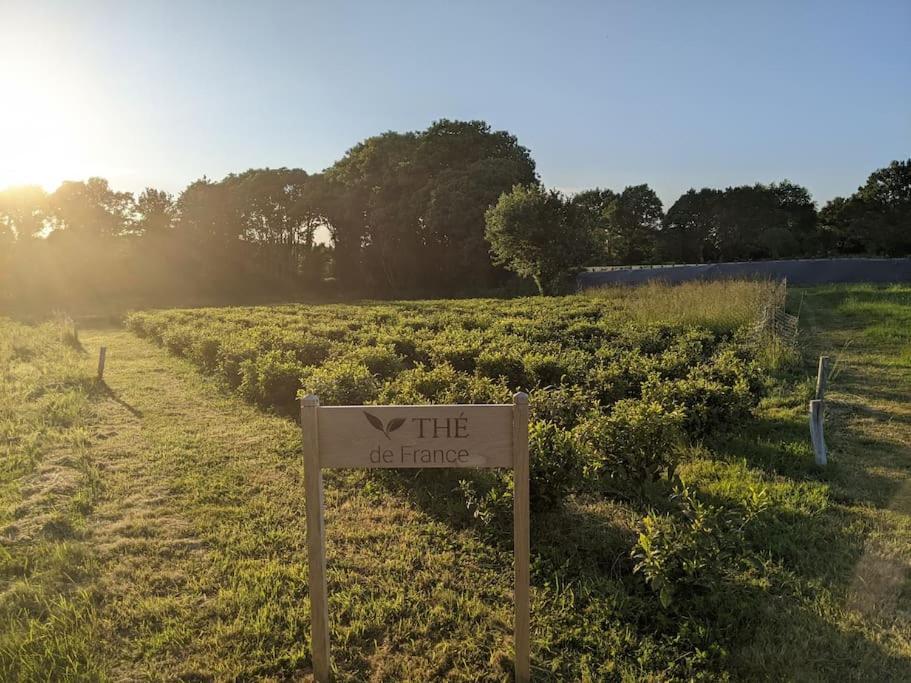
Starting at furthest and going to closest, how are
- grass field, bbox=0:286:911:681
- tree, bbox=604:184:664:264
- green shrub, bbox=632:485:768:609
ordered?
tree, bbox=604:184:664:264 → green shrub, bbox=632:485:768:609 → grass field, bbox=0:286:911:681

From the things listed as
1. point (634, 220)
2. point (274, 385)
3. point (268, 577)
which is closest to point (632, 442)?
point (268, 577)

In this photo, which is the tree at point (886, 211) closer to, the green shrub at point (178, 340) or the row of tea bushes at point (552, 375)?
the row of tea bushes at point (552, 375)

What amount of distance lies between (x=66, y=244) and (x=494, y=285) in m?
31.4

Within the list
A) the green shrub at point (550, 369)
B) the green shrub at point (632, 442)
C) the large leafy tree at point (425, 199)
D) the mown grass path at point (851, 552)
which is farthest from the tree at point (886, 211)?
the green shrub at point (632, 442)

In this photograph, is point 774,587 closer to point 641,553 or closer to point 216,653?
point 641,553

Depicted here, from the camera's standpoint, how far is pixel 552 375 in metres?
7.20

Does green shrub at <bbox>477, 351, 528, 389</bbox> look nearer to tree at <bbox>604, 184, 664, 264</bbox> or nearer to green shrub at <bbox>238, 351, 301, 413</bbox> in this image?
green shrub at <bbox>238, 351, 301, 413</bbox>

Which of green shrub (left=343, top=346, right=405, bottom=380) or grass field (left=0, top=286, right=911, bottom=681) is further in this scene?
green shrub (left=343, top=346, right=405, bottom=380)

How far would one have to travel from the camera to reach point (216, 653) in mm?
2857

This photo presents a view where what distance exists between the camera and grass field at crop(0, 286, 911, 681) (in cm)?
281

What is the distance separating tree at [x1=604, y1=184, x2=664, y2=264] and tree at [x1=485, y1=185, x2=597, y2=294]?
105 feet

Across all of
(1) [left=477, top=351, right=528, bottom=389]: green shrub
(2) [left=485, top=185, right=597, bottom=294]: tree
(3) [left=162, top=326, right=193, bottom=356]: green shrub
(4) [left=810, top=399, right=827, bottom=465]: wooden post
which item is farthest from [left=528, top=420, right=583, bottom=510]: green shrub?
(2) [left=485, top=185, right=597, bottom=294]: tree

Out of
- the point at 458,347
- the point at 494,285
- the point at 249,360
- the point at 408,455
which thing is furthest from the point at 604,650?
the point at 494,285

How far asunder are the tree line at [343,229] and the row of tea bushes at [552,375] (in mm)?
19904
